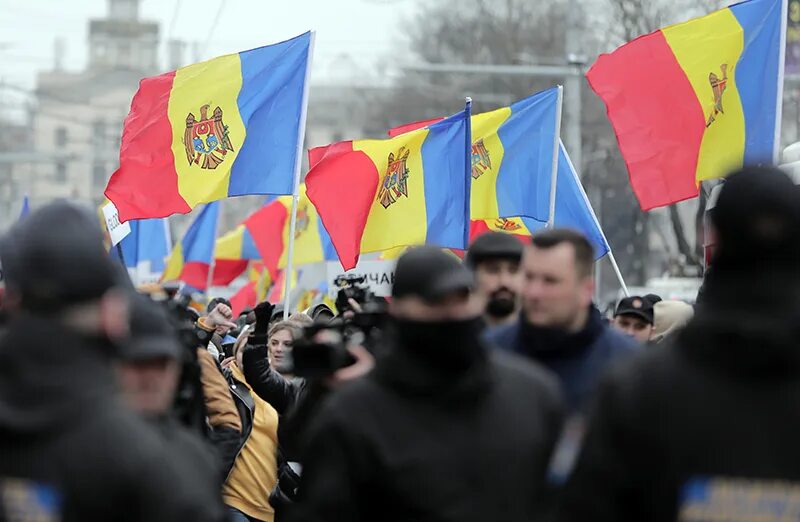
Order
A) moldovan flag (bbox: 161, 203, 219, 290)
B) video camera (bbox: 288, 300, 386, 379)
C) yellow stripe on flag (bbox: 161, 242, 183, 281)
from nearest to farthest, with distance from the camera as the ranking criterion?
video camera (bbox: 288, 300, 386, 379) → moldovan flag (bbox: 161, 203, 219, 290) → yellow stripe on flag (bbox: 161, 242, 183, 281)

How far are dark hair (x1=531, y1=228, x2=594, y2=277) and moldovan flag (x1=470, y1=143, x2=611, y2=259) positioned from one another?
696cm

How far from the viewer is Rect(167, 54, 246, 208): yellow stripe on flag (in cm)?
1216

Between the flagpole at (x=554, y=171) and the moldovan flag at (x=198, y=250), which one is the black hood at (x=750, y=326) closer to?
the flagpole at (x=554, y=171)

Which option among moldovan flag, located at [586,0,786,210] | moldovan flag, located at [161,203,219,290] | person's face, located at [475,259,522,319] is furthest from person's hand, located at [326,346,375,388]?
moldovan flag, located at [161,203,219,290]

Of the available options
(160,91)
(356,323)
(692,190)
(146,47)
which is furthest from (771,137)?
(146,47)

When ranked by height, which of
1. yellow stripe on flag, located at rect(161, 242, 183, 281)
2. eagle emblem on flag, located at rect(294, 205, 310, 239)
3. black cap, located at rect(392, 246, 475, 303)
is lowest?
yellow stripe on flag, located at rect(161, 242, 183, 281)

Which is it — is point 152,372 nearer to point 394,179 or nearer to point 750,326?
point 750,326

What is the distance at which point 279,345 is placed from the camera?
362 inches

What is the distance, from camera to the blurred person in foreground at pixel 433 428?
431cm

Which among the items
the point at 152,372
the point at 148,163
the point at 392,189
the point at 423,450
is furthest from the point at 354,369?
the point at 148,163

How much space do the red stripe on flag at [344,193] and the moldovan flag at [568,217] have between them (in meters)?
1.40

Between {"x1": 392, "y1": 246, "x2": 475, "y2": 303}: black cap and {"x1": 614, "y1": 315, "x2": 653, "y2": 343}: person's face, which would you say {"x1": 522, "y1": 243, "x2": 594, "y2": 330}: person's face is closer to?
{"x1": 392, "y1": 246, "x2": 475, "y2": 303}: black cap

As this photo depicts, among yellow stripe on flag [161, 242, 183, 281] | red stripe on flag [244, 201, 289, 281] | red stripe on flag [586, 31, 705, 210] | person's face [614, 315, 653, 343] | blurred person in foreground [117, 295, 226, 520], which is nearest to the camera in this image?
blurred person in foreground [117, 295, 226, 520]

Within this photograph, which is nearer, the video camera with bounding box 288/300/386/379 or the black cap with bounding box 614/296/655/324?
the video camera with bounding box 288/300/386/379
